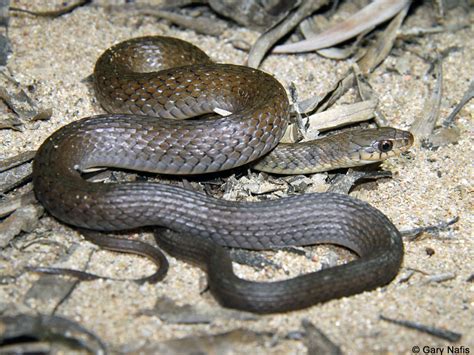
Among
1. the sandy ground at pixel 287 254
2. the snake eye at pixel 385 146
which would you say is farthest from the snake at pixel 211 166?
the sandy ground at pixel 287 254

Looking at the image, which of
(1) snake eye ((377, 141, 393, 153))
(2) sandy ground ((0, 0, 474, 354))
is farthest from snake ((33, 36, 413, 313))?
(2) sandy ground ((0, 0, 474, 354))

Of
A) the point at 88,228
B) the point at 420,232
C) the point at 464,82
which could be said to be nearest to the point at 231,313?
the point at 88,228

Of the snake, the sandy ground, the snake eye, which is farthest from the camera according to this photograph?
the snake eye

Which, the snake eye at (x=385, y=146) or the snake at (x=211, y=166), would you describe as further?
the snake eye at (x=385, y=146)

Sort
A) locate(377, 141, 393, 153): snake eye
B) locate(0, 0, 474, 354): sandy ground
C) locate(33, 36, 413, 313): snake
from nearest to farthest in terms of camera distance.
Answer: locate(0, 0, 474, 354): sandy ground
locate(33, 36, 413, 313): snake
locate(377, 141, 393, 153): snake eye

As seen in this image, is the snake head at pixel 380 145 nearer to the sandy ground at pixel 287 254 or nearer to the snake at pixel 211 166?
the snake at pixel 211 166

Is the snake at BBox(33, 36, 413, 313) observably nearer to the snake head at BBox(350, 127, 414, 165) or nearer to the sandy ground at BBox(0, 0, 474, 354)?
the snake head at BBox(350, 127, 414, 165)

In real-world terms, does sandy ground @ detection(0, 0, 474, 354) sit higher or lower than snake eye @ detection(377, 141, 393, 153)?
lower

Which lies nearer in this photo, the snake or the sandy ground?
the sandy ground
